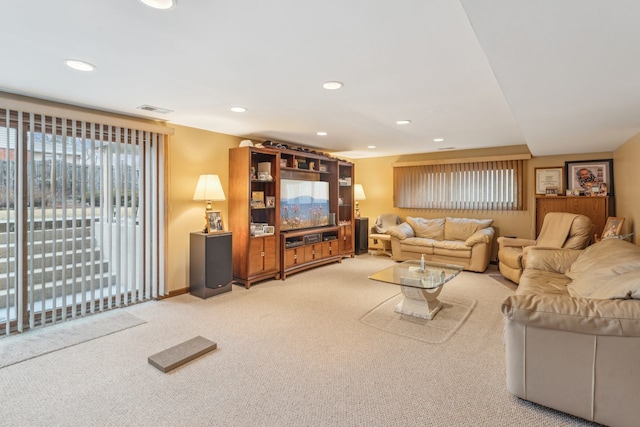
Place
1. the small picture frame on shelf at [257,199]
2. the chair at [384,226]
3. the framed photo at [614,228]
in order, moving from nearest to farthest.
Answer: the framed photo at [614,228], the small picture frame on shelf at [257,199], the chair at [384,226]

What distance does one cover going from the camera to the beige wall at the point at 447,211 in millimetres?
5664

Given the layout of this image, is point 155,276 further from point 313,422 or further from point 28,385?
point 313,422

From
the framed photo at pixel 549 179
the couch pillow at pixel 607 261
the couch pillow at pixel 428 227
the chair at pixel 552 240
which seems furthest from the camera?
the couch pillow at pixel 428 227

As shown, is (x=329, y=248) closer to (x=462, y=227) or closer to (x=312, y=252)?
(x=312, y=252)

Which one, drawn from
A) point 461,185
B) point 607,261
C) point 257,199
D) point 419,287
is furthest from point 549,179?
point 257,199

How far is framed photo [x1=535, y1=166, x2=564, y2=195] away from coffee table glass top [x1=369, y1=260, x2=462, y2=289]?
2889 millimetres

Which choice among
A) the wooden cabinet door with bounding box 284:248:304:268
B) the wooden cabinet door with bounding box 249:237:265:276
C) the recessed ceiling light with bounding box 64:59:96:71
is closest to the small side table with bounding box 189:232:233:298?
the wooden cabinet door with bounding box 249:237:265:276

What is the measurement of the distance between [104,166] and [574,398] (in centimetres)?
432

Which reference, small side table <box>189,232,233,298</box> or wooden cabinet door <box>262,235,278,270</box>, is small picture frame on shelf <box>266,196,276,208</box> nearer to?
wooden cabinet door <box>262,235,278,270</box>

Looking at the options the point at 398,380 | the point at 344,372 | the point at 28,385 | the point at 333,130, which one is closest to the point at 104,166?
the point at 28,385

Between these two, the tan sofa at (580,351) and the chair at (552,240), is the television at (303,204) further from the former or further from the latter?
the tan sofa at (580,351)

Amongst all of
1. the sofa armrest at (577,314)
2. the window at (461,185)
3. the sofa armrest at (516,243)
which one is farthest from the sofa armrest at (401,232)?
the sofa armrest at (577,314)

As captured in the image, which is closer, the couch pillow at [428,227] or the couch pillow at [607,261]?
the couch pillow at [607,261]

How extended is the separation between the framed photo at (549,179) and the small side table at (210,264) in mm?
5145
